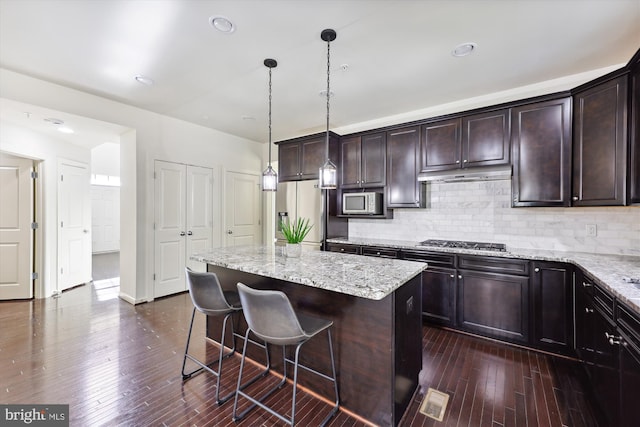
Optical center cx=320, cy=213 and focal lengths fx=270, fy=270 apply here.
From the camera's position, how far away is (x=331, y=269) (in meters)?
1.93

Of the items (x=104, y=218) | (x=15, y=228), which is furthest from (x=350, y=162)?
(x=104, y=218)

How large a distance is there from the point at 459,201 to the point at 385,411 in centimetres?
270

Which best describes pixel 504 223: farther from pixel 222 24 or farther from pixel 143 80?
pixel 143 80

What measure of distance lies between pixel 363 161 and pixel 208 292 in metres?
2.80

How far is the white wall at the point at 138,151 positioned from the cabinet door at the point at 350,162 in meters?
2.43

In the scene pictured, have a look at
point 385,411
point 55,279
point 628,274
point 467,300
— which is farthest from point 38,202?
point 628,274

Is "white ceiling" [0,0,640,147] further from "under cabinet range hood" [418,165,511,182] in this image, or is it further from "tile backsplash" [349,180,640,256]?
"tile backsplash" [349,180,640,256]

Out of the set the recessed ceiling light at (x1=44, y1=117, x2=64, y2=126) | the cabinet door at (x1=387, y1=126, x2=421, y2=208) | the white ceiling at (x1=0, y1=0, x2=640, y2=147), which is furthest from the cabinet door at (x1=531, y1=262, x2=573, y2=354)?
the recessed ceiling light at (x1=44, y1=117, x2=64, y2=126)

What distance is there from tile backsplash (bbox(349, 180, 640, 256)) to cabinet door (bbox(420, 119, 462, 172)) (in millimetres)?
410

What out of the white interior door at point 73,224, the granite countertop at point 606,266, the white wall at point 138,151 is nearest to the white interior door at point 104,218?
the white interior door at point 73,224

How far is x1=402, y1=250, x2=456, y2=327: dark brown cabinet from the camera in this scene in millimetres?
3014

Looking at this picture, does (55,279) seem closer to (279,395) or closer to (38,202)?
(38,202)

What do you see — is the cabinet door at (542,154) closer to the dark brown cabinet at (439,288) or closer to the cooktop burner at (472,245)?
the cooktop burner at (472,245)

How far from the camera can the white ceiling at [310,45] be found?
1.94 m
